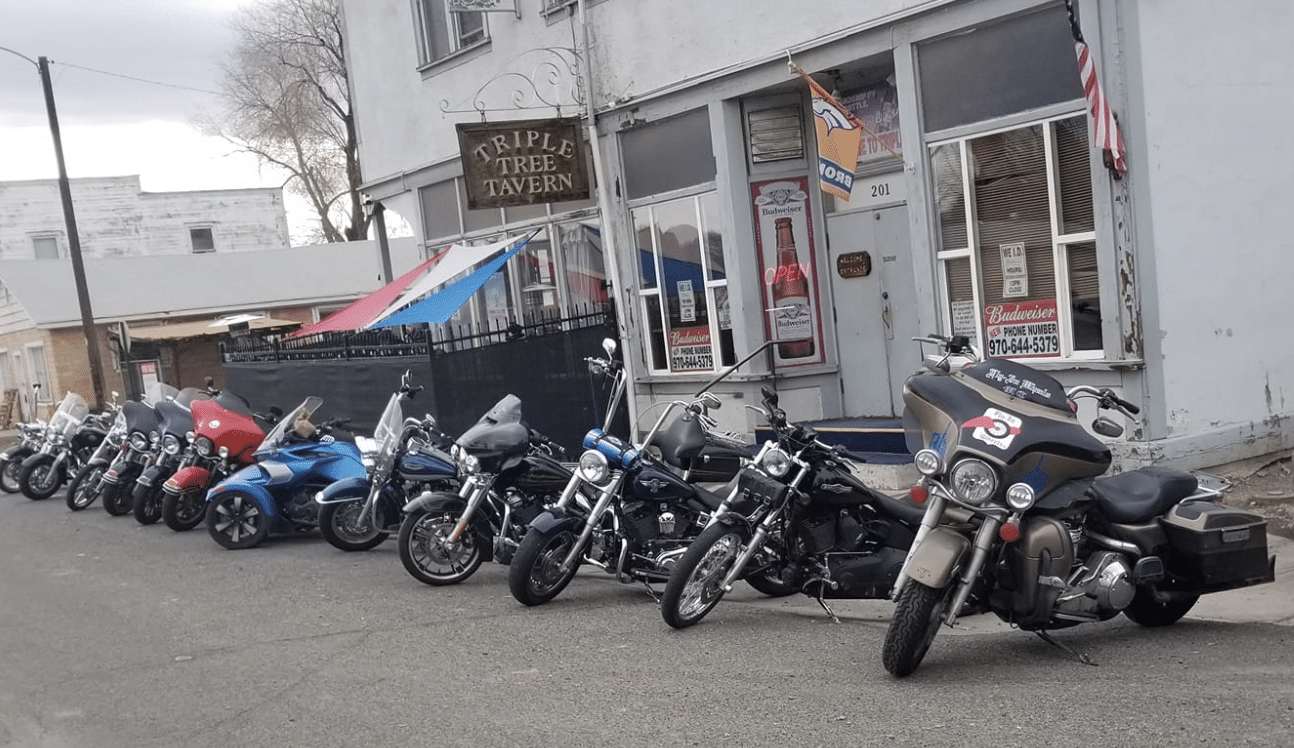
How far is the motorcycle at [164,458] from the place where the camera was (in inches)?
514

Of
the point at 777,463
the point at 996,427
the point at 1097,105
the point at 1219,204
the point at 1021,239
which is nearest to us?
the point at 996,427

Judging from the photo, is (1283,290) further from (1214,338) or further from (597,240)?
(597,240)

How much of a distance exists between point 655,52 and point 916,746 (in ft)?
32.2

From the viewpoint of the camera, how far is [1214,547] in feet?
19.7

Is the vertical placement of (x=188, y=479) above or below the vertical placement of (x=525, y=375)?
below

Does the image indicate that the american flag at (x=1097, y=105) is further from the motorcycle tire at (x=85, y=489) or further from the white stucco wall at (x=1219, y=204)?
the motorcycle tire at (x=85, y=489)

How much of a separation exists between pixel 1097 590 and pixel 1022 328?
185 inches

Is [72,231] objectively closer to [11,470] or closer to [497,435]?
[11,470]

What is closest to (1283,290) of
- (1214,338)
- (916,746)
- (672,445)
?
(1214,338)

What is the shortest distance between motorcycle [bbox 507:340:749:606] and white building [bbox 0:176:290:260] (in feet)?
129

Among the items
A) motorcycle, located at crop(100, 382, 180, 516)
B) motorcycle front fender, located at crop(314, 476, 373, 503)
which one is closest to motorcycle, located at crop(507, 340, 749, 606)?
motorcycle front fender, located at crop(314, 476, 373, 503)

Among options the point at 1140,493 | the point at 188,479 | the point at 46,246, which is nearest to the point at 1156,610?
the point at 1140,493

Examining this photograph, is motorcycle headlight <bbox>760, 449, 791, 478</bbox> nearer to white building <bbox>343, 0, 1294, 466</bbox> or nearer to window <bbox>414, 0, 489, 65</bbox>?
white building <bbox>343, 0, 1294, 466</bbox>

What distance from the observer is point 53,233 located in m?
46.3
